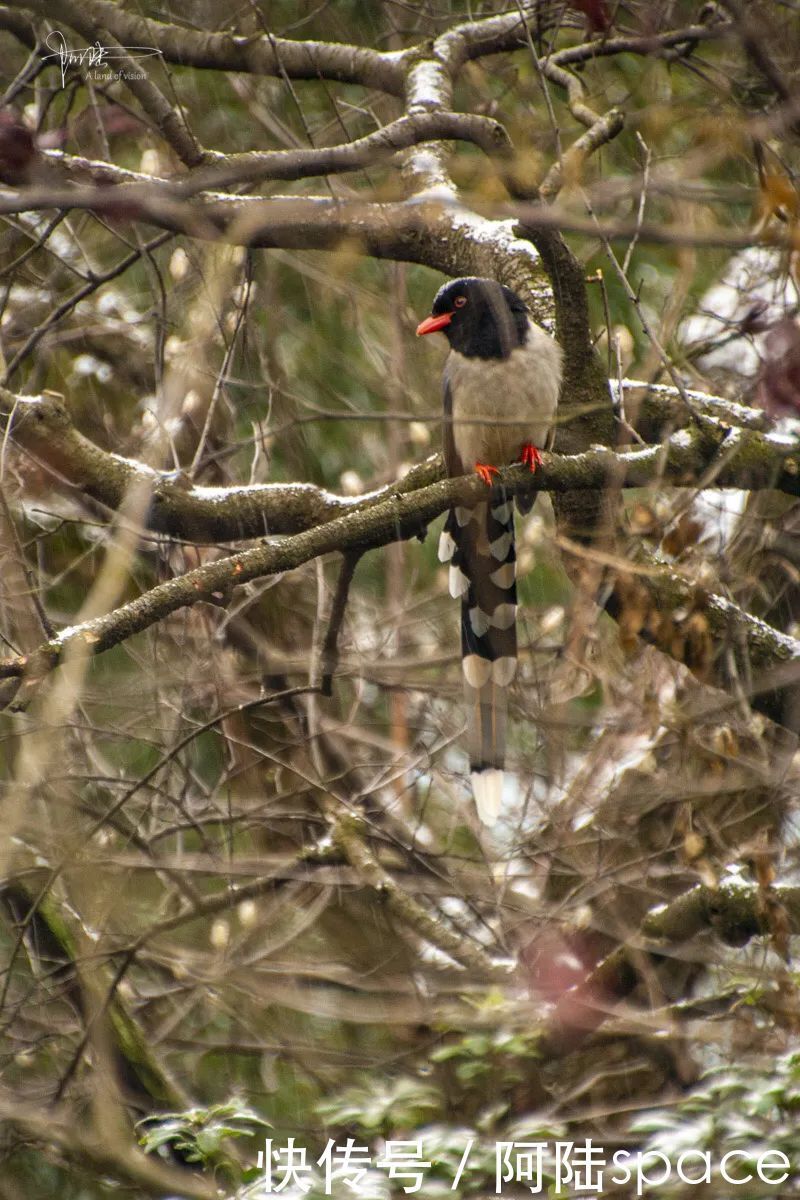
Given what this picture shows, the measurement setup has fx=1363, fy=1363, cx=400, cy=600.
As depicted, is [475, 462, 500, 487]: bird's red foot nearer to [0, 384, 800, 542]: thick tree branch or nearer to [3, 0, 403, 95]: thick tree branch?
[0, 384, 800, 542]: thick tree branch

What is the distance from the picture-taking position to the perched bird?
14.3 ft

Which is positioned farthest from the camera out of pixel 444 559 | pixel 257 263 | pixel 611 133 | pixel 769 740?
pixel 257 263

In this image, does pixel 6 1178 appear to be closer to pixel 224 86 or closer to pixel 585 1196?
pixel 585 1196

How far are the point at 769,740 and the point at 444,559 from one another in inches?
53.4

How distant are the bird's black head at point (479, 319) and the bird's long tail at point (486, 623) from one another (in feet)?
1.68

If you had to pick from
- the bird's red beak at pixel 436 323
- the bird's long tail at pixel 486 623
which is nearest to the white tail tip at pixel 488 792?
the bird's long tail at pixel 486 623

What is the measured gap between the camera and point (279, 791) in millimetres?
5652

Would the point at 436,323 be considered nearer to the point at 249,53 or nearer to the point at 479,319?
the point at 479,319

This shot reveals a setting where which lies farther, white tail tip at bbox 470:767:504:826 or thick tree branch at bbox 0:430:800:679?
white tail tip at bbox 470:767:504:826

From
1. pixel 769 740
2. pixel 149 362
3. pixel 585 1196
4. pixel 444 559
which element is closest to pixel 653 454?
pixel 444 559
